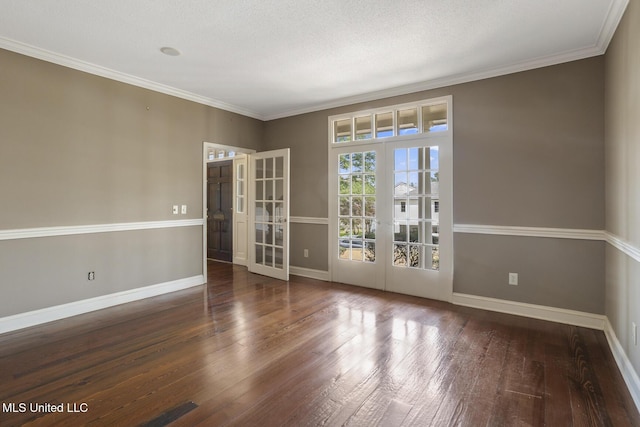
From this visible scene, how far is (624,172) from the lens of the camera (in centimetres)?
246

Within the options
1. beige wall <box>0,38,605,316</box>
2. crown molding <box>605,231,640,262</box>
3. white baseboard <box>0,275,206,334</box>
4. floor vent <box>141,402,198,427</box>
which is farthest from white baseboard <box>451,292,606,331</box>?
white baseboard <box>0,275,206,334</box>

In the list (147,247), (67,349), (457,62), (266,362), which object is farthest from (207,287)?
(457,62)

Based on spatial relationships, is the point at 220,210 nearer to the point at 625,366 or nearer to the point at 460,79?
the point at 460,79

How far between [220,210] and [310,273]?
8.97ft

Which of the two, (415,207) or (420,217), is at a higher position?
(415,207)

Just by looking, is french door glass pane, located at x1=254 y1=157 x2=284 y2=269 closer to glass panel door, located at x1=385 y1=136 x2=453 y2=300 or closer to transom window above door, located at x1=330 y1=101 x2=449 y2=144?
transom window above door, located at x1=330 y1=101 x2=449 y2=144

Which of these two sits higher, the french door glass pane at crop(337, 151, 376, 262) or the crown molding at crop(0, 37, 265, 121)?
the crown molding at crop(0, 37, 265, 121)

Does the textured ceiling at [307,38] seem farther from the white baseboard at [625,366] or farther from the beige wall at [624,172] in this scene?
the white baseboard at [625,366]

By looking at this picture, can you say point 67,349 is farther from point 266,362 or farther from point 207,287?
point 207,287

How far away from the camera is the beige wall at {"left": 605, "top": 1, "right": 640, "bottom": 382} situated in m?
2.12

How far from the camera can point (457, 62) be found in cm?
349

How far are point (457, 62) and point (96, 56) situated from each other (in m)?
3.77

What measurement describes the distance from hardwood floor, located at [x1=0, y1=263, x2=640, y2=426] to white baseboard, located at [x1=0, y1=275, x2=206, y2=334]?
12 centimetres

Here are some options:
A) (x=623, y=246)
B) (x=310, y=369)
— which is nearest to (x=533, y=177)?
(x=623, y=246)
